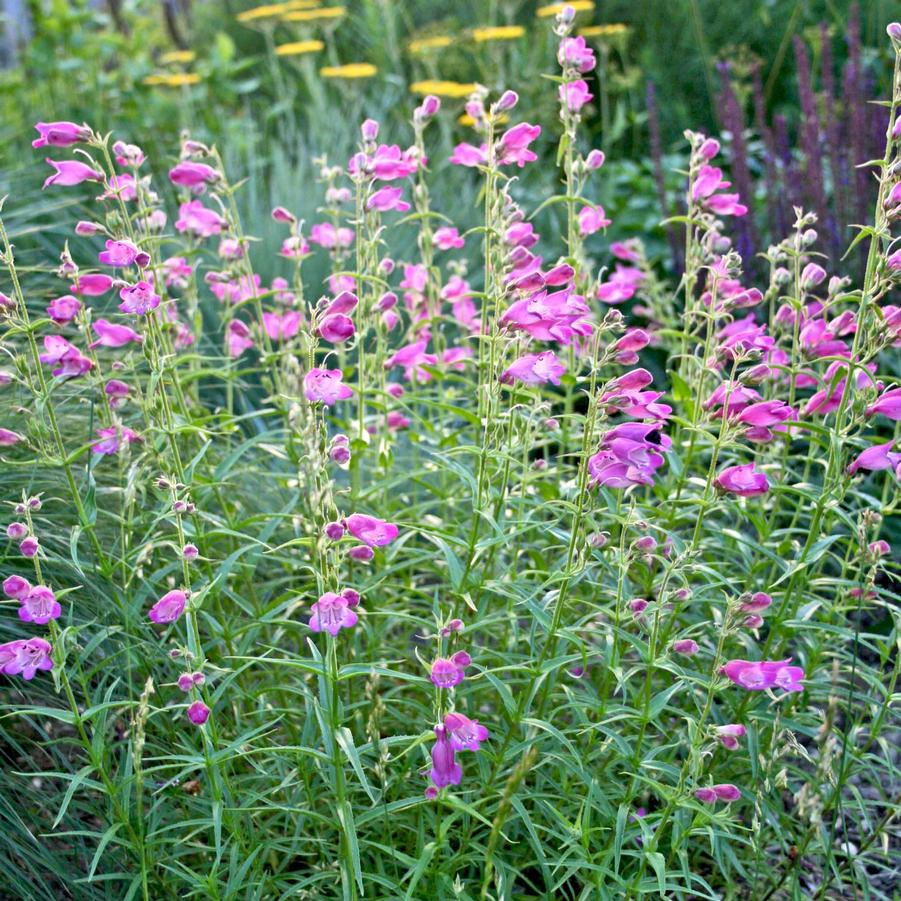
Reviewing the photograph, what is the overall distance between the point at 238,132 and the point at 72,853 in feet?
17.0

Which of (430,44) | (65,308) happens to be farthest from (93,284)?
(430,44)

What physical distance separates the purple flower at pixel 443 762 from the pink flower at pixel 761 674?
540mm

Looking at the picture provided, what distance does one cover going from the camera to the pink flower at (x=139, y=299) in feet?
7.26

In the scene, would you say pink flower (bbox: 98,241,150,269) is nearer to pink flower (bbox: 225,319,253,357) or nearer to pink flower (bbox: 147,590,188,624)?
pink flower (bbox: 147,590,188,624)

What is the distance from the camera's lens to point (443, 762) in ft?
6.54

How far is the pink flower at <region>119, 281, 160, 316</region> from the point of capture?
7.26 feet

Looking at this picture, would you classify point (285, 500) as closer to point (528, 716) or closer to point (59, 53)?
point (528, 716)

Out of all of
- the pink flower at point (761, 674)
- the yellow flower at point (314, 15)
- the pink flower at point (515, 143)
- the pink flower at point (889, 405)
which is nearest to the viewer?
the pink flower at point (761, 674)

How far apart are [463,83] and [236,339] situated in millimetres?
5188

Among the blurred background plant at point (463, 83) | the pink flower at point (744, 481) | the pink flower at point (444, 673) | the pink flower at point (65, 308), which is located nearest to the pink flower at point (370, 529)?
the pink flower at point (444, 673)

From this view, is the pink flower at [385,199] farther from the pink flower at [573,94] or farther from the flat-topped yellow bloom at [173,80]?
the flat-topped yellow bloom at [173,80]

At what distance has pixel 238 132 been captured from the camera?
6824 mm

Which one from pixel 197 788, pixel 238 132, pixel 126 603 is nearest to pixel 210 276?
pixel 126 603

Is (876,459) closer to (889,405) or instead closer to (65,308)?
(889,405)
